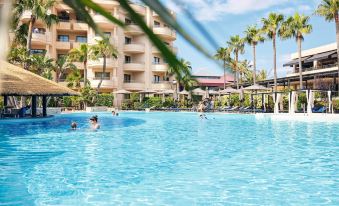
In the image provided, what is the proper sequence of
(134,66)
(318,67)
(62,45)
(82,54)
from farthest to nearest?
(134,66) < (62,45) < (318,67) < (82,54)

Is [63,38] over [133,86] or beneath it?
over

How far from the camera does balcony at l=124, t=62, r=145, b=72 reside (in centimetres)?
5984

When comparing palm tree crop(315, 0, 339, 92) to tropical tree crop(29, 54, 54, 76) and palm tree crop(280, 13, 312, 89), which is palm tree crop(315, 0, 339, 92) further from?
tropical tree crop(29, 54, 54, 76)

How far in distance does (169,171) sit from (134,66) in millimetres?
49744

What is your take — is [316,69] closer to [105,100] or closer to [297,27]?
[297,27]

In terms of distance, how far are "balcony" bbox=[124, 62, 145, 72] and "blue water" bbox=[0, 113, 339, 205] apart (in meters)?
42.0

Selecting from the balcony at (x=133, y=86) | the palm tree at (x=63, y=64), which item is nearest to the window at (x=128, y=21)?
the palm tree at (x=63, y=64)

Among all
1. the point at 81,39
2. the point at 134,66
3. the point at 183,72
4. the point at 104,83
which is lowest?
the point at 183,72

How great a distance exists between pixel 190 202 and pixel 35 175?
4690mm

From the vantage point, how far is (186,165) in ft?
38.8

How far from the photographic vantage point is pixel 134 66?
60.0 meters

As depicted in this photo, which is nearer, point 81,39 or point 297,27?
point 297,27

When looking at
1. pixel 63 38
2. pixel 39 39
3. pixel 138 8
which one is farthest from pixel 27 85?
pixel 138 8

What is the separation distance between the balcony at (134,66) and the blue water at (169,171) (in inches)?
1653
